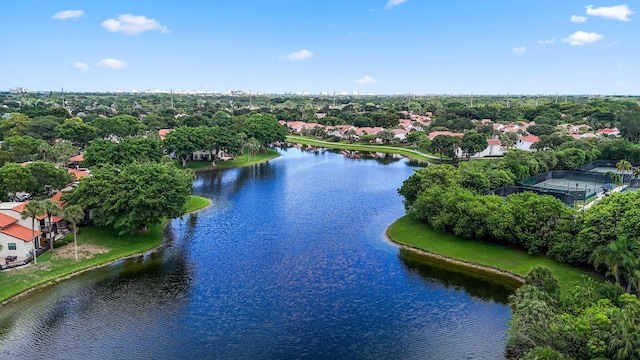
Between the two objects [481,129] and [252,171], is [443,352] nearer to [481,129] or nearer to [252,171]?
[252,171]

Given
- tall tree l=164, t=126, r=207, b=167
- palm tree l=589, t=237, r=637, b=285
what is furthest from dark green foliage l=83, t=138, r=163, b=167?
palm tree l=589, t=237, r=637, b=285

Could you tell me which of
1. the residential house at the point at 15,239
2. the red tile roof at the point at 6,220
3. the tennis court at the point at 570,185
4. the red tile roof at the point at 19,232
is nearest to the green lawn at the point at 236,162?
the red tile roof at the point at 6,220

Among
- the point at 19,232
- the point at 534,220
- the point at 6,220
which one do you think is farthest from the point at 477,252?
the point at 6,220

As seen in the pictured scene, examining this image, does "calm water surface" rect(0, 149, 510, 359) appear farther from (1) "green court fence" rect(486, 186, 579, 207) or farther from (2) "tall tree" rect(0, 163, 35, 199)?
(2) "tall tree" rect(0, 163, 35, 199)

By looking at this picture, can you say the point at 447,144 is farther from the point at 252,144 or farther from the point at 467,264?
the point at 467,264

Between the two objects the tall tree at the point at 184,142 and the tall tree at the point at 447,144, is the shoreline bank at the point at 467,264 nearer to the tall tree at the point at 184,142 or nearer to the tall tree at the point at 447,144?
the tall tree at the point at 184,142

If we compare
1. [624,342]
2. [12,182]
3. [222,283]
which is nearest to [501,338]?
[624,342]
